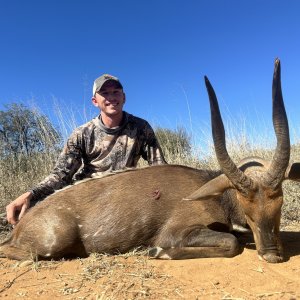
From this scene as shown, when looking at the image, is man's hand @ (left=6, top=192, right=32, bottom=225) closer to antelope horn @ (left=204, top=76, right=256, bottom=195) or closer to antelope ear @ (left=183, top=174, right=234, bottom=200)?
antelope ear @ (left=183, top=174, right=234, bottom=200)

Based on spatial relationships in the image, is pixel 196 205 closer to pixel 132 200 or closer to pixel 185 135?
pixel 132 200

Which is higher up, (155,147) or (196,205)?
(155,147)

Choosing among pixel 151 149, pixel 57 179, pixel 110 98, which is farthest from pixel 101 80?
pixel 57 179

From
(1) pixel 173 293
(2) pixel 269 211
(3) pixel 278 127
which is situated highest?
(3) pixel 278 127

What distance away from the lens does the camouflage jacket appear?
597 centimetres

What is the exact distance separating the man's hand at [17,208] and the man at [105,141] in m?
0.81

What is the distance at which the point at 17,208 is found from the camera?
5.09 metres

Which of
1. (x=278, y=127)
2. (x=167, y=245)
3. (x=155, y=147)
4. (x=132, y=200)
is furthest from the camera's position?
(x=155, y=147)

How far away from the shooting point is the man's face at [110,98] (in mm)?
6027

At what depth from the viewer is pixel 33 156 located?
9258 mm

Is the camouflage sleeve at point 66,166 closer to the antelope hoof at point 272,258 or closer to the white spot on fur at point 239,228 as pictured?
the white spot on fur at point 239,228

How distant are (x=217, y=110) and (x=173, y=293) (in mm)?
1602

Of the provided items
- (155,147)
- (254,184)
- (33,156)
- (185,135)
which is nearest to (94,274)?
(254,184)

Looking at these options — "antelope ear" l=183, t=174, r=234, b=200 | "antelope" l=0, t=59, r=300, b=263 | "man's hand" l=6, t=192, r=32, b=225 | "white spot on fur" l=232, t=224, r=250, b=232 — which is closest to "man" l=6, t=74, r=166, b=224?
"man's hand" l=6, t=192, r=32, b=225
